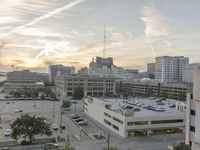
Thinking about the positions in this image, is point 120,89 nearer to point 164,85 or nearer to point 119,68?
point 164,85

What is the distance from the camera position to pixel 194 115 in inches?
525

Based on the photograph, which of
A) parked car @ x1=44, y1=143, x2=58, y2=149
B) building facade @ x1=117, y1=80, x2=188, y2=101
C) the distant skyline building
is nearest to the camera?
parked car @ x1=44, y1=143, x2=58, y2=149

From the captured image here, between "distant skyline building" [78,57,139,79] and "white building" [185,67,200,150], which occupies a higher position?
"distant skyline building" [78,57,139,79]

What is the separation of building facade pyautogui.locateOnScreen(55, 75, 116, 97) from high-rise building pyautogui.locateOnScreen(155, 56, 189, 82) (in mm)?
39508

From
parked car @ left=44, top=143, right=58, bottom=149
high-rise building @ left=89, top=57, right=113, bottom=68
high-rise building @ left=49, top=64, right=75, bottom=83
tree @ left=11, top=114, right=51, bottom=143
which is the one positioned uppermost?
high-rise building @ left=89, top=57, right=113, bottom=68

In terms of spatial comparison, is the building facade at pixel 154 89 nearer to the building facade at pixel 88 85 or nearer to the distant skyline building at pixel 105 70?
the building facade at pixel 88 85

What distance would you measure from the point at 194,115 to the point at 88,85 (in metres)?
57.8

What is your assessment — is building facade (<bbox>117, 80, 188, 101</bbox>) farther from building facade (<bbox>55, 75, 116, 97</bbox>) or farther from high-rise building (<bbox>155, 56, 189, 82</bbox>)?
high-rise building (<bbox>155, 56, 189, 82</bbox>)

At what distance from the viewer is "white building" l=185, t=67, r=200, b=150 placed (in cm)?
1221

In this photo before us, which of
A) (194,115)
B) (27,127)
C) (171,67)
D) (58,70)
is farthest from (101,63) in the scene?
(194,115)

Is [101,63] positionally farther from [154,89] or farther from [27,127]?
[27,127]

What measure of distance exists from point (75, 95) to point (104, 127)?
103 feet

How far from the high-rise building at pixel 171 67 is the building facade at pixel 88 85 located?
3951 centimetres

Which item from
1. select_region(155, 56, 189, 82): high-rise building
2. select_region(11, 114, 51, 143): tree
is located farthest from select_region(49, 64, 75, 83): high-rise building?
select_region(11, 114, 51, 143): tree
